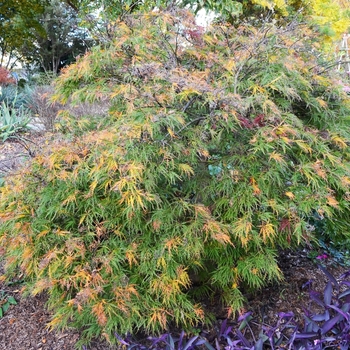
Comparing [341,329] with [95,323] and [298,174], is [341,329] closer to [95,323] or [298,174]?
[298,174]

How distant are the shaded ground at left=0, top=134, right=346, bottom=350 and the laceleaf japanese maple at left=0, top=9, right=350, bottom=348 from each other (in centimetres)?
31

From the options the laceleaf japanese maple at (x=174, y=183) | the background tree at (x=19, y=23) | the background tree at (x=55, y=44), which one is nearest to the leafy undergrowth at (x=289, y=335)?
the laceleaf japanese maple at (x=174, y=183)

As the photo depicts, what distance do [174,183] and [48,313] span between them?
5.00 ft

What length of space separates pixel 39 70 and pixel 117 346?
1172 centimetres

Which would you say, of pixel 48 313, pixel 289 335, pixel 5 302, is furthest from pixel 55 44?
pixel 289 335

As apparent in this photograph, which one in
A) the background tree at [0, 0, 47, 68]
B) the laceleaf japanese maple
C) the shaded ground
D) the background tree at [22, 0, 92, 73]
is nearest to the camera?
the laceleaf japanese maple

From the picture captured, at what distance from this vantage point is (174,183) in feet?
5.85

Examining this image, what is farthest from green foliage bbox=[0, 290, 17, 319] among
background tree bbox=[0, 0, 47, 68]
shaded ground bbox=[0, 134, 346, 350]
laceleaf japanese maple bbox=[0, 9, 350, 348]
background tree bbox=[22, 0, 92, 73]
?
background tree bbox=[22, 0, 92, 73]

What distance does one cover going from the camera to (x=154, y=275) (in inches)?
72.2

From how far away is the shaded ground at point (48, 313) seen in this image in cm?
227

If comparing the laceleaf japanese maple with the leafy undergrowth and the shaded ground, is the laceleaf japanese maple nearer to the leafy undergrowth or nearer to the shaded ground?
the leafy undergrowth

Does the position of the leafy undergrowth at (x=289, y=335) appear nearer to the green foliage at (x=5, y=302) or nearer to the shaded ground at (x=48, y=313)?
the shaded ground at (x=48, y=313)

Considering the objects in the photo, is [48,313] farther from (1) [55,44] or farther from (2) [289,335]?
(1) [55,44]

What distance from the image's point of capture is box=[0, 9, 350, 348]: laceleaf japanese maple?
1718mm
